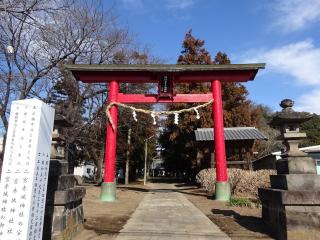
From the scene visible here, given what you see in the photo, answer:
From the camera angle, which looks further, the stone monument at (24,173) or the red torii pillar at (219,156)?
the red torii pillar at (219,156)

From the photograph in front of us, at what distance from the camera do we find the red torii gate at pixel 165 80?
14.4 metres

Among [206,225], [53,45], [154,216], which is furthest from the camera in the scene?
[53,45]

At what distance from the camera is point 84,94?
69.7ft

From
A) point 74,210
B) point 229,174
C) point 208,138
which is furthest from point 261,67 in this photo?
point 74,210

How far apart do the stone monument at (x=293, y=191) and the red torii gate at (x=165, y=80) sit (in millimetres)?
7433

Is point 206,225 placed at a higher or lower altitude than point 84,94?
lower

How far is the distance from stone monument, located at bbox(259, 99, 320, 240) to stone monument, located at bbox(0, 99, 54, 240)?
14.5 ft

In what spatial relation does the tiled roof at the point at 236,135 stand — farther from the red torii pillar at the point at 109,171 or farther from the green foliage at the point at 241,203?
the green foliage at the point at 241,203

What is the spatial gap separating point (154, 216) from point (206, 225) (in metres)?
2.23

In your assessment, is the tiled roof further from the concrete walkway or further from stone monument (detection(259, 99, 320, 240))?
stone monument (detection(259, 99, 320, 240))

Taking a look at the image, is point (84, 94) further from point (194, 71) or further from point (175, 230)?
point (175, 230)

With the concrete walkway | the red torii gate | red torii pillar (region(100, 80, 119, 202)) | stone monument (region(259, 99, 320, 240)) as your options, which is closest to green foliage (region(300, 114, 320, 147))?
the red torii gate

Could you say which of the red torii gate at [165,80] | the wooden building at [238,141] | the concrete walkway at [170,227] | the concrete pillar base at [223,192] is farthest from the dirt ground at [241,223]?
the wooden building at [238,141]

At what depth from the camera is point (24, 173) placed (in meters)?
4.34
